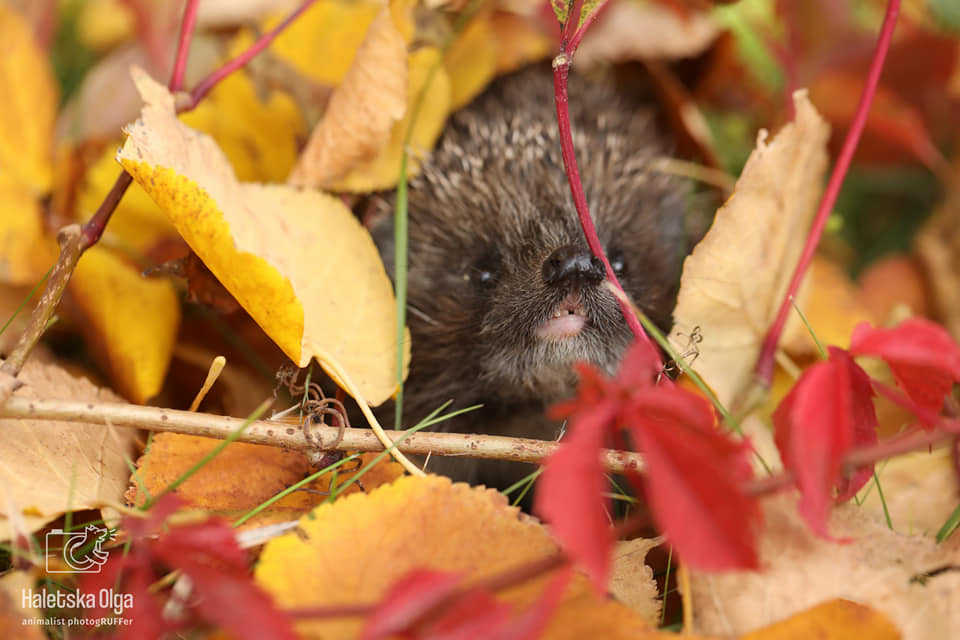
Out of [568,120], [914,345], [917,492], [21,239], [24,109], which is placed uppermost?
[24,109]

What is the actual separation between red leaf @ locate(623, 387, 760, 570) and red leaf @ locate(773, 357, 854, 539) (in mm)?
65

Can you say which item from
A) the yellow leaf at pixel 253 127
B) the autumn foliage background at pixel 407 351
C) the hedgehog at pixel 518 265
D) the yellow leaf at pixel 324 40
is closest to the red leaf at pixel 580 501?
the autumn foliage background at pixel 407 351

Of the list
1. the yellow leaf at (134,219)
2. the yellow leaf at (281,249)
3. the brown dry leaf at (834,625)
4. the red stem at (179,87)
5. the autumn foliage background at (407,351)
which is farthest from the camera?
the yellow leaf at (134,219)

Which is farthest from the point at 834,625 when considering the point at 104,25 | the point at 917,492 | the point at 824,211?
the point at 104,25

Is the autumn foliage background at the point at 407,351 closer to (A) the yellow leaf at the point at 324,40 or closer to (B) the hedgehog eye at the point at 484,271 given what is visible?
(A) the yellow leaf at the point at 324,40

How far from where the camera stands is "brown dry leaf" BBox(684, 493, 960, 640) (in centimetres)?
97

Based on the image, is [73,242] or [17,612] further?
[73,242]

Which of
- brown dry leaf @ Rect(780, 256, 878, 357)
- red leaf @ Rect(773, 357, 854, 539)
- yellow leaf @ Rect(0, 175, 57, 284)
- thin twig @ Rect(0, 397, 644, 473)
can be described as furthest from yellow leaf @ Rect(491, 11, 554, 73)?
red leaf @ Rect(773, 357, 854, 539)

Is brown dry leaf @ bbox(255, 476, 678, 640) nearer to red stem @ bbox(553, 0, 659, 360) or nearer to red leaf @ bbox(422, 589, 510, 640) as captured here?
red leaf @ bbox(422, 589, 510, 640)

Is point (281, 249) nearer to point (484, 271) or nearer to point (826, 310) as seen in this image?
point (484, 271)

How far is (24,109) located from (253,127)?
0.51 metres

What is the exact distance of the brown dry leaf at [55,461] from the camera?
1.01 metres

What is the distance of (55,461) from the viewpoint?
1.11m

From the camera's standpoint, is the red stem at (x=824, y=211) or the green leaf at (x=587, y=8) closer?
the green leaf at (x=587, y=8)
